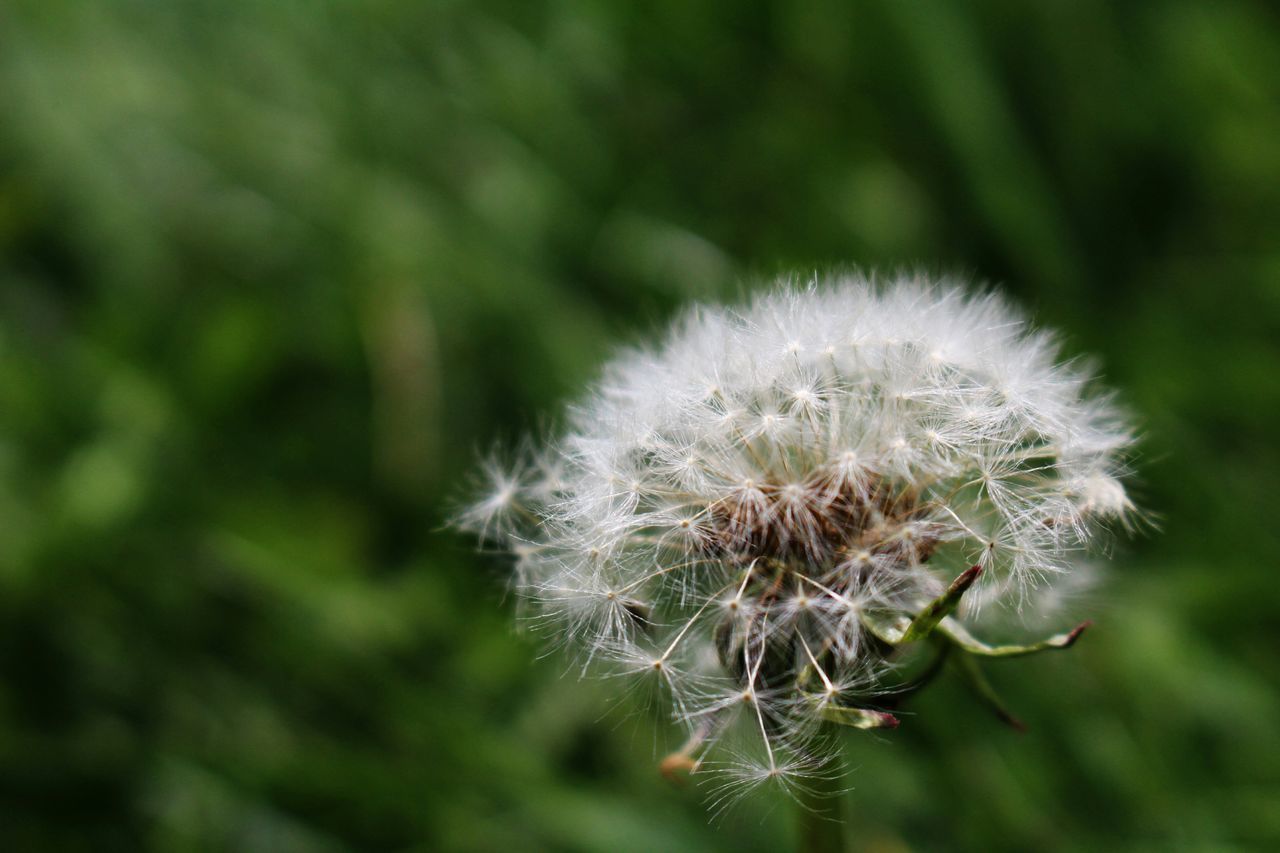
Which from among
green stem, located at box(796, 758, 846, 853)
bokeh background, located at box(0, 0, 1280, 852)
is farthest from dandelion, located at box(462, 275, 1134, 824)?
bokeh background, located at box(0, 0, 1280, 852)

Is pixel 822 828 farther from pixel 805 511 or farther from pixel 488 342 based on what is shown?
pixel 488 342

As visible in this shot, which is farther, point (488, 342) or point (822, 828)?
point (488, 342)

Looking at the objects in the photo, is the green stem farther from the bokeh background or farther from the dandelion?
the bokeh background

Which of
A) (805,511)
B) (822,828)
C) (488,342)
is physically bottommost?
(822,828)

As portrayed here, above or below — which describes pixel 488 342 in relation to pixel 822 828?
above

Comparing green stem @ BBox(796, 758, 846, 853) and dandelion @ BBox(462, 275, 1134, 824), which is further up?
dandelion @ BBox(462, 275, 1134, 824)

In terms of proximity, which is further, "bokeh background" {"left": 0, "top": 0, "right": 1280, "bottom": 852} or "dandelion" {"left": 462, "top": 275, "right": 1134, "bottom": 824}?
"bokeh background" {"left": 0, "top": 0, "right": 1280, "bottom": 852}

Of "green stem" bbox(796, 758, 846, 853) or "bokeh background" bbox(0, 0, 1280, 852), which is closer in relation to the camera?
"green stem" bbox(796, 758, 846, 853)

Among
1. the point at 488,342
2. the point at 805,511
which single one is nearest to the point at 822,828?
the point at 805,511
